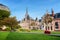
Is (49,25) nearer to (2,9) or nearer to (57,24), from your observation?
(57,24)

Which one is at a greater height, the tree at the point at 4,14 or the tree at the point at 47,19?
the tree at the point at 4,14

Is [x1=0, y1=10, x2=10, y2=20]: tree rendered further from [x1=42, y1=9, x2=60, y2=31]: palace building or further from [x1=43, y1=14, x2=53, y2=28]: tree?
[x1=42, y1=9, x2=60, y2=31]: palace building

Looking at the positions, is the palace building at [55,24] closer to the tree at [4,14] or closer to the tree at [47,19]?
the tree at [47,19]

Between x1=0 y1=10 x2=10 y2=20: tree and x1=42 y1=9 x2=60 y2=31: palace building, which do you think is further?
x1=42 y1=9 x2=60 y2=31: palace building

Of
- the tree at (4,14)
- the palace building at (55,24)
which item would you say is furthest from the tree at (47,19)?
the tree at (4,14)

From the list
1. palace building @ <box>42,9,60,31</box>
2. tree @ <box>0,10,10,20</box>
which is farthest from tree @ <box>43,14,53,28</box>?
tree @ <box>0,10,10,20</box>

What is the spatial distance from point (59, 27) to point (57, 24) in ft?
7.19

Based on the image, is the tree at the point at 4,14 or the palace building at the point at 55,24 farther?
the palace building at the point at 55,24

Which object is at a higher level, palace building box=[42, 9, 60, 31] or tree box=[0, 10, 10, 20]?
tree box=[0, 10, 10, 20]

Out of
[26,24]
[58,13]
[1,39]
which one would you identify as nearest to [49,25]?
[58,13]

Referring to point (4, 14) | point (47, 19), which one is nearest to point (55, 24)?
point (47, 19)

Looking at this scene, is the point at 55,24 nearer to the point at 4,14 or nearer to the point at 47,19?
the point at 47,19

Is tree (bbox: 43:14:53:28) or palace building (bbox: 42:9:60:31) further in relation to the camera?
palace building (bbox: 42:9:60:31)

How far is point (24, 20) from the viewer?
84.2m
